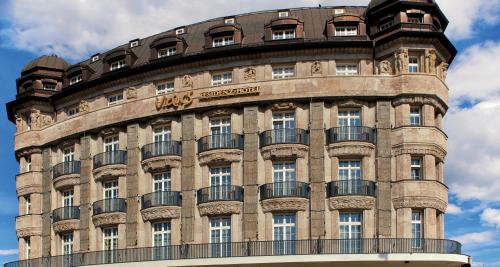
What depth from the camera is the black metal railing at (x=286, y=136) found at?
4534 centimetres

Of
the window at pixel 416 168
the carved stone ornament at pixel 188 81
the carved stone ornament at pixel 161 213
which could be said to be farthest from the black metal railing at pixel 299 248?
the carved stone ornament at pixel 188 81

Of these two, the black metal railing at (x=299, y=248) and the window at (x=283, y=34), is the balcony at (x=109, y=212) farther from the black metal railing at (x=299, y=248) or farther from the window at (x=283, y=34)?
the window at (x=283, y=34)

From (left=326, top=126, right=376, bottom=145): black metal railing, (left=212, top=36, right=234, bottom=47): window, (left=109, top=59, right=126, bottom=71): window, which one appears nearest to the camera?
(left=326, top=126, right=376, bottom=145): black metal railing

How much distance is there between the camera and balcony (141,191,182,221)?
154ft

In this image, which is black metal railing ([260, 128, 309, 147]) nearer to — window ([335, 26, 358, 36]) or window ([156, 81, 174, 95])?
window ([335, 26, 358, 36])

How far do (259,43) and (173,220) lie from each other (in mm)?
11721

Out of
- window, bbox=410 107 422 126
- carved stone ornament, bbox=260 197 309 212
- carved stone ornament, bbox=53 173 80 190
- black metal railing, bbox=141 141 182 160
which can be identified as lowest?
carved stone ornament, bbox=260 197 309 212

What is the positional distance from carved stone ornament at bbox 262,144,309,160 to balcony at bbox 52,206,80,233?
555 inches

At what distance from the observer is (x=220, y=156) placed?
152 feet

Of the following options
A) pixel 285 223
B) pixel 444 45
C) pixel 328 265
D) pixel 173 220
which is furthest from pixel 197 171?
→ pixel 444 45

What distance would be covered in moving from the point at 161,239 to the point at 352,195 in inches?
465

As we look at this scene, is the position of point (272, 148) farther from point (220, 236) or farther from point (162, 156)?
point (162, 156)

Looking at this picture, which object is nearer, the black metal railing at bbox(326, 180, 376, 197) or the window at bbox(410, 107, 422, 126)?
the black metal railing at bbox(326, 180, 376, 197)

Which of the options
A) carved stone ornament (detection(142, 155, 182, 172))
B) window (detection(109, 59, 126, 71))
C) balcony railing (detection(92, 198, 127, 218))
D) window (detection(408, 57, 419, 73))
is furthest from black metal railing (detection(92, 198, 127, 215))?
window (detection(408, 57, 419, 73))
